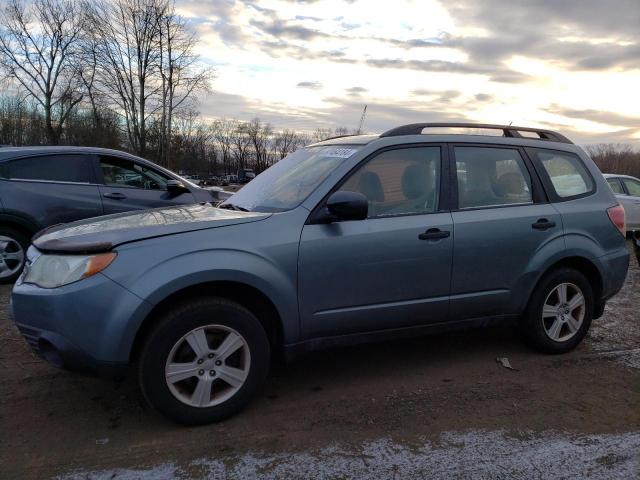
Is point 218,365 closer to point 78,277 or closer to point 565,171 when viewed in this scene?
point 78,277

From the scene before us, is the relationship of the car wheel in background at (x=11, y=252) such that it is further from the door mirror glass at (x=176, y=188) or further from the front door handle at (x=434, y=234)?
the front door handle at (x=434, y=234)

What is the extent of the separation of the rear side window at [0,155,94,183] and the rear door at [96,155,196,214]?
0.20 metres

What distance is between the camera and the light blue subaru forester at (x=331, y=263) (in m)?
2.86

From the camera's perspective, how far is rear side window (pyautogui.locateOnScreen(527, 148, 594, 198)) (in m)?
4.28

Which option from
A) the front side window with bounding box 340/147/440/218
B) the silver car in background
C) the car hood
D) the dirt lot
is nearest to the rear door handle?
the front side window with bounding box 340/147/440/218

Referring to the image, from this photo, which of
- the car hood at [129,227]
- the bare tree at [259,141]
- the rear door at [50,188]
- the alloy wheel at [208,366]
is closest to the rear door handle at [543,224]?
the car hood at [129,227]

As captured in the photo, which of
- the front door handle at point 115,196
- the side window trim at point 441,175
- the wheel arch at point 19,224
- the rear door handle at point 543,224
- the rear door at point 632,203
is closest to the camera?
the side window trim at point 441,175

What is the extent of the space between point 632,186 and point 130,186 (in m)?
10.5

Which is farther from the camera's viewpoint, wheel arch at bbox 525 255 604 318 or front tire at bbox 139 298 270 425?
wheel arch at bbox 525 255 604 318

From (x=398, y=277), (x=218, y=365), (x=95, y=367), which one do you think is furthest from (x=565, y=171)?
(x=95, y=367)

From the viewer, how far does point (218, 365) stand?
3.05m

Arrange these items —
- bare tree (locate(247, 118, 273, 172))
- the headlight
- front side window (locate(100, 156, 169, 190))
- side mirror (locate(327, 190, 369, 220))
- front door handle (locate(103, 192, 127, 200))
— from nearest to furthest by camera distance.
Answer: the headlight, side mirror (locate(327, 190, 369, 220)), front door handle (locate(103, 192, 127, 200)), front side window (locate(100, 156, 169, 190)), bare tree (locate(247, 118, 273, 172))

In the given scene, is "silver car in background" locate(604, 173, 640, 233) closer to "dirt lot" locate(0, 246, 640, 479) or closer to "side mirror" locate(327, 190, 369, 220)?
"dirt lot" locate(0, 246, 640, 479)

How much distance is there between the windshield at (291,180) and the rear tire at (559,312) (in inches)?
76.2
